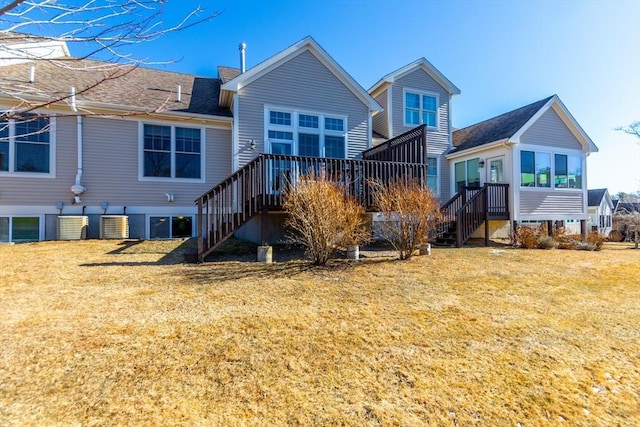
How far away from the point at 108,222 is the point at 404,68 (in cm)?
1340

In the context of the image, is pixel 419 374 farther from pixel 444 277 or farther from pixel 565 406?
pixel 444 277

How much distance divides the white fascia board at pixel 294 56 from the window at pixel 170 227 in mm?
4739

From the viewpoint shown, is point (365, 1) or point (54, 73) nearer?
point (365, 1)

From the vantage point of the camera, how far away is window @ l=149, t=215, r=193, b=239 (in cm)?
1109

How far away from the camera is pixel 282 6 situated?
9188mm

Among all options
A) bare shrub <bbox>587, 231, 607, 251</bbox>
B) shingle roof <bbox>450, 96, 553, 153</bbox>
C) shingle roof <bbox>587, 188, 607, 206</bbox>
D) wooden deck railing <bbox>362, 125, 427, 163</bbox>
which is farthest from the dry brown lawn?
shingle roof <bbox>587, 188, 607, 206</bbox>

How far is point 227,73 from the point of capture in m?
14.7

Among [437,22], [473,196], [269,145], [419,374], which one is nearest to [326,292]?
[419,374]

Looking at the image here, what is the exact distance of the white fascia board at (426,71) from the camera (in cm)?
1468

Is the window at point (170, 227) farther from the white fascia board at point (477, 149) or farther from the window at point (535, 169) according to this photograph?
the window at point (535, 169)

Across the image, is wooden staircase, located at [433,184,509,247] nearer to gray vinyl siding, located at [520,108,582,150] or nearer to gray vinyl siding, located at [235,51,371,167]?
gray vinyl siding, located at [520,108,582,150]

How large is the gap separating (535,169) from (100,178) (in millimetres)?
16888

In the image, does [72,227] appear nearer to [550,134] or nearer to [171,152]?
[171,152]

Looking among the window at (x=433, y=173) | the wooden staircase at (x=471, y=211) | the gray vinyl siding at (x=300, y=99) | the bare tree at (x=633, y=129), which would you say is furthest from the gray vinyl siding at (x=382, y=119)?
the bare tree at (x=633, y=129)
